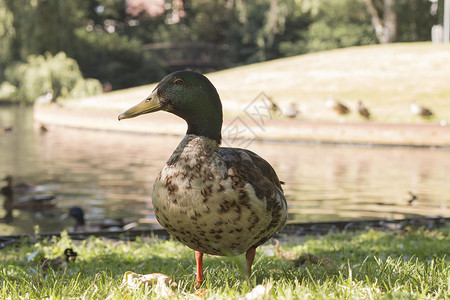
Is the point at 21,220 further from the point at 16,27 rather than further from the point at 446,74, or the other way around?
the point at 16,27

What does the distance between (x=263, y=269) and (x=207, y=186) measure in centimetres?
123

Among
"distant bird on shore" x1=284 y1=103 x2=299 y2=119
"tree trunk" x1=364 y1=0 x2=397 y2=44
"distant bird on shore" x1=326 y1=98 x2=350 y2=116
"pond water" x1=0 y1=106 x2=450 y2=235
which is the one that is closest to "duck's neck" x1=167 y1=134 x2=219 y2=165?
"pond water" x1=0 y1=106 x2=450 y2=235

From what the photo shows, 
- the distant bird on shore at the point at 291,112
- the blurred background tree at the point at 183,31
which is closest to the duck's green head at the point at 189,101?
the distant bird on shore at the point at 291,112

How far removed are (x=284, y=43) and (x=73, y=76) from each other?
25069 millimetres

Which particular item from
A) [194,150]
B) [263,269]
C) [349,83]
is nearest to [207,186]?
[194,150]

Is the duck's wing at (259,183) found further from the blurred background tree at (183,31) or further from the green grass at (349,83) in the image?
the blurred background tree at (183,31)

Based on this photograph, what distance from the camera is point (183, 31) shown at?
65188 mm

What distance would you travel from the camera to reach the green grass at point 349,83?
2814cm

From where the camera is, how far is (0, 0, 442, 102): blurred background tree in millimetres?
40594

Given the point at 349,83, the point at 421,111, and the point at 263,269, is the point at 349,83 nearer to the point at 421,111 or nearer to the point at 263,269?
the point at 421,111

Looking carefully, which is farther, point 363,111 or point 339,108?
point 339,108

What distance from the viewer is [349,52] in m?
40.9

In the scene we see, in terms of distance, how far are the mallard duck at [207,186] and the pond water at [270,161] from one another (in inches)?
244

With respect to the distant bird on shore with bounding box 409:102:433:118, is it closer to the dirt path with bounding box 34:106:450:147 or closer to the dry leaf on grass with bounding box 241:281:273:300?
the dirt path with bounding box 34:106:450:147
